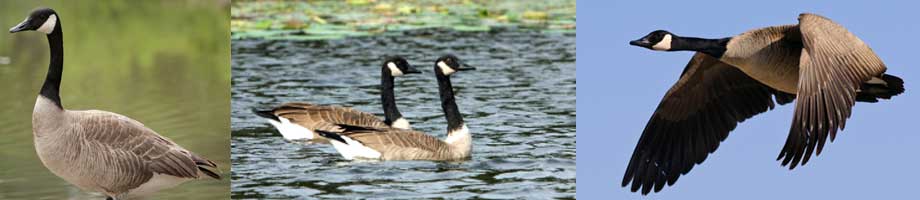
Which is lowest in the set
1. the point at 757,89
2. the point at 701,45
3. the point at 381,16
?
the point at 757,89

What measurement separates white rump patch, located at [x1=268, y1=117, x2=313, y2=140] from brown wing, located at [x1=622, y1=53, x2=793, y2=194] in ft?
8.36

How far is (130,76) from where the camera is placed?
14.8 meters

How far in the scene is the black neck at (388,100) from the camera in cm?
999

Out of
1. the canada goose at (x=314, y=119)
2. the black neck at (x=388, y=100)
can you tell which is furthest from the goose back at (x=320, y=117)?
the black neck at (x=388, y=100)

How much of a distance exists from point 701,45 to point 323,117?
309 cm

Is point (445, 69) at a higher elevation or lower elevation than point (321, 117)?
higher

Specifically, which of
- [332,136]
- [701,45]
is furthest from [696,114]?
[332,136]

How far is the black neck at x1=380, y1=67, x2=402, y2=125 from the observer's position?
999 cm

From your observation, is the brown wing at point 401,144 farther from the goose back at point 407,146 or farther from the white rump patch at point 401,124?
the white rump patch at point 401,124

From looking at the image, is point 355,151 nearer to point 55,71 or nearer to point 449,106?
point 449,106

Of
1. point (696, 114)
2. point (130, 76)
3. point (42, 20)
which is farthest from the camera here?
point (130, 76)

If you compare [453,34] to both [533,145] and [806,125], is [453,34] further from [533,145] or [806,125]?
[806,125]

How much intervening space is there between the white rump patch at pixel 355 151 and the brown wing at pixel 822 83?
336 cm

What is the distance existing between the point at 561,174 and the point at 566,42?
719 centimetres
